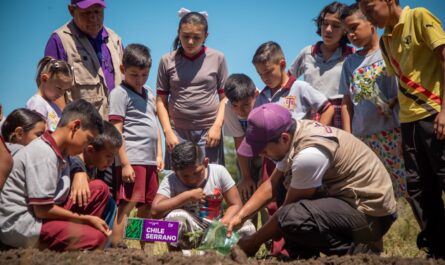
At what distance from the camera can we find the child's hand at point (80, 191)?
4859 mm

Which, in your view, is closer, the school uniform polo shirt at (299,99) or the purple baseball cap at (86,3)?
the school uniform polo shirt at (299,99)

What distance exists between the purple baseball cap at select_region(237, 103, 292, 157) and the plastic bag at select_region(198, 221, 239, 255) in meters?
0.76

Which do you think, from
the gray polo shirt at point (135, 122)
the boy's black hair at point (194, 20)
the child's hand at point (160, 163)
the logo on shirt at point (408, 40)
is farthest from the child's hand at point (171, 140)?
the logo on shirt at point (408, 40)

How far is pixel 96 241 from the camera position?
470 centimetres

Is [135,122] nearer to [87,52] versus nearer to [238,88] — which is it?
[87,52]

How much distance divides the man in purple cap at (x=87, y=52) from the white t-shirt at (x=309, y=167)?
2.65 m

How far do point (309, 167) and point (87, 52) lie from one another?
10.0 feet

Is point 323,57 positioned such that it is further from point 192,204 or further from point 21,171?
point 21,171

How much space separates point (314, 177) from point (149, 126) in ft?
7.53

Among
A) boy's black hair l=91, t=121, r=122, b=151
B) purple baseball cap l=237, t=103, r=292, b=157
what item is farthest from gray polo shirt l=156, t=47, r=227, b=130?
purple baseball cap l=237, t=103, r=292, b=157

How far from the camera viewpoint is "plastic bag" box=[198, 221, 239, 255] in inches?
192

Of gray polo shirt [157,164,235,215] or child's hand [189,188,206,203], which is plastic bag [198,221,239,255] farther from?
gray polo shirt [157,164,235,215]

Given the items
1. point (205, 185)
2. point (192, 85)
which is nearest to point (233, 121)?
point (192, 85)

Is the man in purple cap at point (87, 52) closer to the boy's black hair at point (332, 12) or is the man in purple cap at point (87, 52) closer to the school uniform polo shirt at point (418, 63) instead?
the boy's black hair at point (332, 12)
